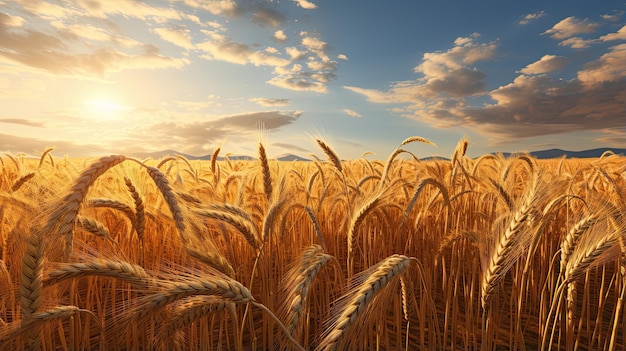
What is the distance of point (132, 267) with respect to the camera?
1496 mm

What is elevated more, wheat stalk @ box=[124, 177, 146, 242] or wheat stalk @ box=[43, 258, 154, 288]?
A: wheat stalk @ box=[124, 177, 146, 242]

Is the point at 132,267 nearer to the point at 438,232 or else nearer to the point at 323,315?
the point at 323,315

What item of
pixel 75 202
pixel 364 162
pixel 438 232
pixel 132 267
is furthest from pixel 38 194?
pixel 364 162

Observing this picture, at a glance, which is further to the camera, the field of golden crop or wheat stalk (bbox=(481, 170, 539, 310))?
wheat stalk (bbox=(481, 170, 539, 310))

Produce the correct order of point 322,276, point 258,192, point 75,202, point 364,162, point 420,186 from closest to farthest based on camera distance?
point 75,202, point 420,186, point 322,276, point 258,192, point 364,162

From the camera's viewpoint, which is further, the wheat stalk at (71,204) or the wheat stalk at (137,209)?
the wheat stalk at (137,209)

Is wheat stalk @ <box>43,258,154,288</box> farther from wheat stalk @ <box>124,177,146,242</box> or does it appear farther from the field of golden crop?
wheat stalk @ <box>124,177,146,242</box>

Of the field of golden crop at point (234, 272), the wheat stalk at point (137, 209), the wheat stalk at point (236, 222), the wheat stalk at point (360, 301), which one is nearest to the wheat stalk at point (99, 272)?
the field of golden crop at point (234, 272)

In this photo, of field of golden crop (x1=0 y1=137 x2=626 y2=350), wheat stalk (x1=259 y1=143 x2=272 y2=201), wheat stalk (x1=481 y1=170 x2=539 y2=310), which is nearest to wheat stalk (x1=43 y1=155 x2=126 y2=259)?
field of golden crop (x1=0 y1=137 x2=626 y2=350)

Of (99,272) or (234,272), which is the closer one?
(99,272)

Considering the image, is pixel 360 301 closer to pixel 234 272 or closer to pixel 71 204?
pixel 234 272

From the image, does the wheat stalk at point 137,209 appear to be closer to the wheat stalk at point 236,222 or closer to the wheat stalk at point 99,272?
the wheat stalk at point 236,222

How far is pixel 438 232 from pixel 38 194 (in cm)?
332

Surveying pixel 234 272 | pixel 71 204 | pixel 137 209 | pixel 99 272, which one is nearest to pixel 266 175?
pixel 137 209
